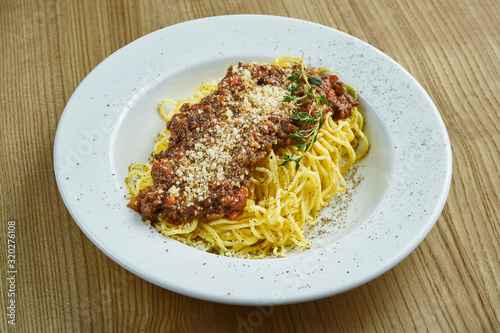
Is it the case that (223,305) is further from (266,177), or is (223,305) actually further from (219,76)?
(219,76)

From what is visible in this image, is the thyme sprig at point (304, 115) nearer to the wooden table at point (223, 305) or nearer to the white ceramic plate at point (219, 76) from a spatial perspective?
the white ceramic plate at point (219, 76)

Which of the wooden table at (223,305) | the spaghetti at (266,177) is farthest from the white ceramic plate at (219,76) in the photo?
the wooden table at (223,305)

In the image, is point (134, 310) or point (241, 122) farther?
point (241, 122)

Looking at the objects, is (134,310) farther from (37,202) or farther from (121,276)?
(37,202)

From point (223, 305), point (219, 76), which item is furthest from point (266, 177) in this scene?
point (219, 76)

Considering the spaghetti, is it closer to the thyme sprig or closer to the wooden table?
the thyme sprig

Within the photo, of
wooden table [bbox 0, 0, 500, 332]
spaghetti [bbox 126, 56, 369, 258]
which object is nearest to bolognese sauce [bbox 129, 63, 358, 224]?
spaghetti [bbox 126, 56, 369, 258]

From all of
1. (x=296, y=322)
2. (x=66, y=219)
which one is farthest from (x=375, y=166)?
(x=66, y=219)
